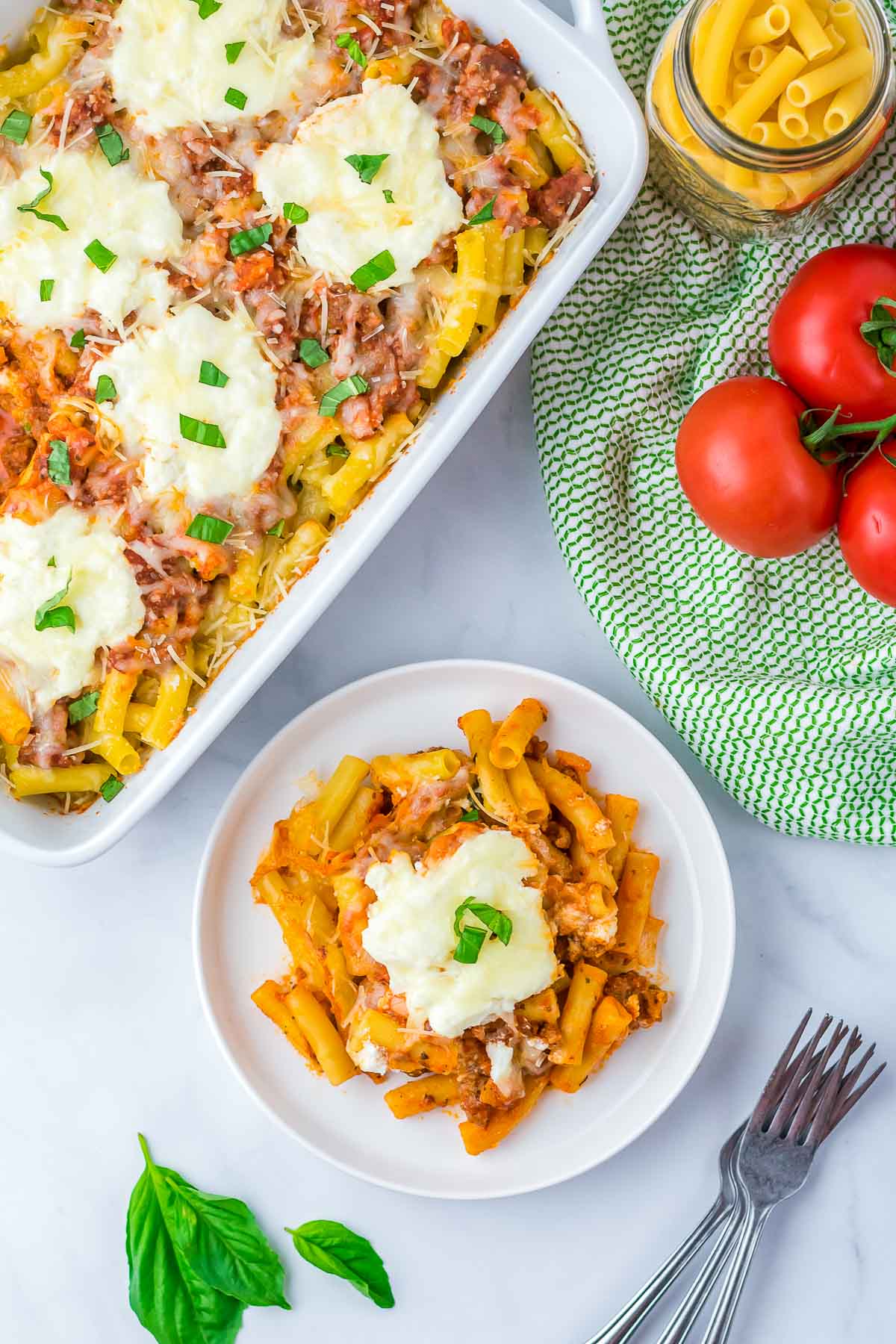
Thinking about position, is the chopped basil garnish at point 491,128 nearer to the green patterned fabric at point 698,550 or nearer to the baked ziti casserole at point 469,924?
the green patterned fabric at point 698,550

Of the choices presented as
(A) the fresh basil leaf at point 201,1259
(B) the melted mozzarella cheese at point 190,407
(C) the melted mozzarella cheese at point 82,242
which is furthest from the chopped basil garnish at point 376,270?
(A) the fresh basil leaf at point 201,1259

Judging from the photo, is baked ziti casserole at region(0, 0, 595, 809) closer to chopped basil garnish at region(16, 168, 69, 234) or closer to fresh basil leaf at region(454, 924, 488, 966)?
chopped basil garnish at region(16, 168, 69, 234)

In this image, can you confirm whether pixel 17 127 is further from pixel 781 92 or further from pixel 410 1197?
pixel 410 1197

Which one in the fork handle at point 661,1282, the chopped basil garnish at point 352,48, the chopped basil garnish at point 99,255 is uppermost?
the chopped basil garnish at point 352,48

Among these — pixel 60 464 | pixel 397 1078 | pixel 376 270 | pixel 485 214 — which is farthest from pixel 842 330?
pixel 397 1078

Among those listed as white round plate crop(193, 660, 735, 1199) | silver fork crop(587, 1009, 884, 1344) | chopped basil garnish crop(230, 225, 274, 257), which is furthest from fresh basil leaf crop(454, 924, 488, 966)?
chopped basil garnish crop(230, 225, 274, 257)

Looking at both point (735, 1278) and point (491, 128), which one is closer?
point (491, 128)
